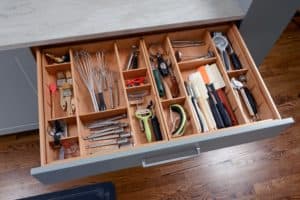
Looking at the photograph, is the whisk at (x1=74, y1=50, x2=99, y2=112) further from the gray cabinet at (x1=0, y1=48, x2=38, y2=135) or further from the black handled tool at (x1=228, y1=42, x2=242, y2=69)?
the black handled tool at (x1=228, y1=42, x2=242, y2=69)

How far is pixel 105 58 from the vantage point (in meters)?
0.99

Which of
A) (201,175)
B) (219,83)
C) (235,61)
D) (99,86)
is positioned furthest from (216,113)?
(201,175)

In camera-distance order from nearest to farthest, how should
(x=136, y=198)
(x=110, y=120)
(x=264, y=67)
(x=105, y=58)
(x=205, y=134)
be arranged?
(x=205, y=134) → (x=110, y=120) → (x=105, y=58) → (x=136, y=198) → (x=264, y=67)

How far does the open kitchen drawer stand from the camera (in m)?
0.74

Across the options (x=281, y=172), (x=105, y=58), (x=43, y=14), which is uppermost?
(x=43, y=14)

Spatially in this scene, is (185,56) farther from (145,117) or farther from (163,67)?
(145,117)

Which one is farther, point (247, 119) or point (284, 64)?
point (284, 64)

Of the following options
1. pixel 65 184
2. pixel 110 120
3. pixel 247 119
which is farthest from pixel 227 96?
pixel 65 184

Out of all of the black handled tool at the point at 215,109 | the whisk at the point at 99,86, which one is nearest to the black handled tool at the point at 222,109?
the black handled tool at the point at 215,109

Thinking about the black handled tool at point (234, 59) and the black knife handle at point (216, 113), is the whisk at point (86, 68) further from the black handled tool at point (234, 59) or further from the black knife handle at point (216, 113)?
the black handled tool at point (234, 59)

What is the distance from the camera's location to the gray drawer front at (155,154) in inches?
27.6

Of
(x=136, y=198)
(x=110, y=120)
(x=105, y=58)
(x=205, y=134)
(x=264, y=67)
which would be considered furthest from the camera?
(x=264, y=67)

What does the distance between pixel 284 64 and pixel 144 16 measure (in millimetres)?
1246

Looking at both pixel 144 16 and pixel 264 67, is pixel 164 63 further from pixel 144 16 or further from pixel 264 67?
pixel 264 67
